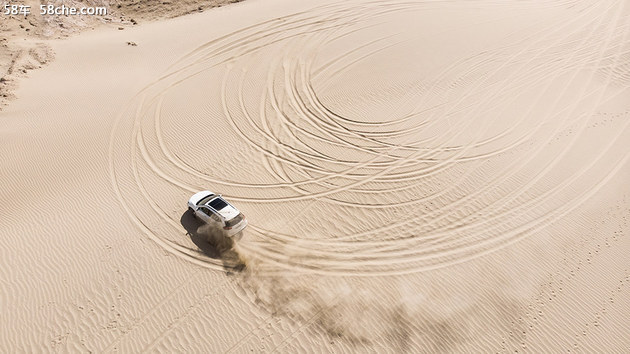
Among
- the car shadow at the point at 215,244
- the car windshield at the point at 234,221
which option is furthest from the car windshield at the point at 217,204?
the car shadow at the point at 215,244

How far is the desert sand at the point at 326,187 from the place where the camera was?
11.0 meters

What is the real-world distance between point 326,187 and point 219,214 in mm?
4217

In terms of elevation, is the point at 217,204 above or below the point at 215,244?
above

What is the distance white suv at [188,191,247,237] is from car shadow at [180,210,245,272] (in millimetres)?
298

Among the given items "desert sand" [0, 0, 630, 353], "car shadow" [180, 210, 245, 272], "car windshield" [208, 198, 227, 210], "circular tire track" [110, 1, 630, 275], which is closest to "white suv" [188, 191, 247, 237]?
"car windshield" [208, 198, 227, 210]

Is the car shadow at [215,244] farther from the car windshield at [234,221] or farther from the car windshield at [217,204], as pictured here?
the car windshield at [217,204]

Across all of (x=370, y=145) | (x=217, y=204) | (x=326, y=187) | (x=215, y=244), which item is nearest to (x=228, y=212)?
(x=217, y=204)

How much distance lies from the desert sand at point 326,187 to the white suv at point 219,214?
1.95 ft

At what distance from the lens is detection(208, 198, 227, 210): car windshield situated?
1232 centimetres

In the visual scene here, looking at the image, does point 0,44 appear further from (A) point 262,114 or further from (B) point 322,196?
(B) point 322,196

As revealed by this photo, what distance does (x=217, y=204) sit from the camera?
12.4m

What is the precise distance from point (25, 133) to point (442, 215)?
17.3 m

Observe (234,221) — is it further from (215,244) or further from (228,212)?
(215,244)

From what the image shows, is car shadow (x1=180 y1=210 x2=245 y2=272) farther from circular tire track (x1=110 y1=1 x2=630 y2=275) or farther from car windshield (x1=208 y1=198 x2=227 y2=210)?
car windshield (x1=208 y1=198 x2=227 y2=210)
